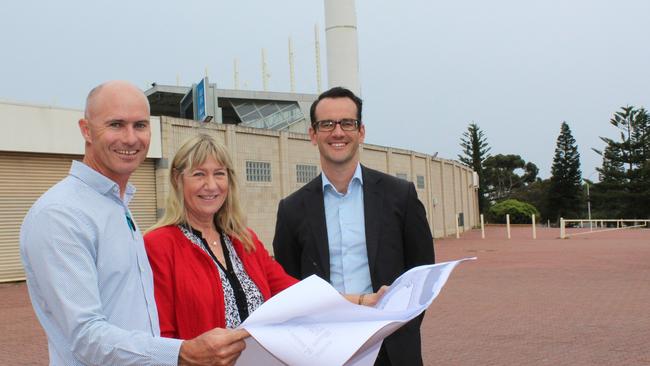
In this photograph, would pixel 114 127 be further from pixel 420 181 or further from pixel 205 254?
pixel 420 181

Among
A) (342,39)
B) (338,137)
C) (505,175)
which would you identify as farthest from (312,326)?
(505,175)

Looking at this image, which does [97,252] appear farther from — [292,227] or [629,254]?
[629,254]

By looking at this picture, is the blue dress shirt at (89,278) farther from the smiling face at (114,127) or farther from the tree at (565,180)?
the tree at (565,180)

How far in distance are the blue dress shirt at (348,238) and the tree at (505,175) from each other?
8155 centimetres

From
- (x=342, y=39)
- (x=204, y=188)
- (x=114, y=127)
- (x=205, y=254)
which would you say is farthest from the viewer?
(x=342, y=39)

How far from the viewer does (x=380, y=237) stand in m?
3.14

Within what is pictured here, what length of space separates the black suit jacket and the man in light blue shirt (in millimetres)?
1217

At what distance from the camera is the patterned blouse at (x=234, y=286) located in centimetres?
241

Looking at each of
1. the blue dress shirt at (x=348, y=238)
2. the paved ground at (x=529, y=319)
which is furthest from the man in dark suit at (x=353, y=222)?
the paved ground at (x=529, y=319)

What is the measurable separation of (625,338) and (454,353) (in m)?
2.31

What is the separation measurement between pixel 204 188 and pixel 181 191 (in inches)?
4.6

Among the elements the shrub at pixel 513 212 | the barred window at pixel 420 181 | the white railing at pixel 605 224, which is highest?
the barred window at pixel 420 181

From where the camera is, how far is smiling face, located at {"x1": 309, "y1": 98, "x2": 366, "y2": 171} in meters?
3.19

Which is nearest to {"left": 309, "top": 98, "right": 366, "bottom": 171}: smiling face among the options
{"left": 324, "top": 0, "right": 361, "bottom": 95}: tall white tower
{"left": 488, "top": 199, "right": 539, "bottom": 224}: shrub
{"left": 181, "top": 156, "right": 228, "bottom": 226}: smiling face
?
{"left": 181, "top": 156, "right": 228, "bottom": 226}: smiling face
